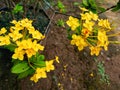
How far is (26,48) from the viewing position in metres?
1.70

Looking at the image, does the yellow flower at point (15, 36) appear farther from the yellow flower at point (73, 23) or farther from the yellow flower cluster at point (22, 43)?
the yellow flower at point (73, 23)

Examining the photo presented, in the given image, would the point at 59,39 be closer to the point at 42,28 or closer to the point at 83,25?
the point at 42,28

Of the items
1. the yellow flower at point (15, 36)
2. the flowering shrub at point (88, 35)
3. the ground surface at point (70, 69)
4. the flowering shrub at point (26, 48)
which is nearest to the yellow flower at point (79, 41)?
the flowering shrub at point (88, 35)

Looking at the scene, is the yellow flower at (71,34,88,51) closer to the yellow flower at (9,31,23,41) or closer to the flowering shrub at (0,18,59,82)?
the flowering shrub at (0,18,59,82)

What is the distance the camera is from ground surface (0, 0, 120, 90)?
9.40 ft

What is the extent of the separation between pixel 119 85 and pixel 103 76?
196mm

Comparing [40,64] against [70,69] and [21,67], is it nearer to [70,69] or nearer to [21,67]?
[21,67]

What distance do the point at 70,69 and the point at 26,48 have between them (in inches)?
56.5

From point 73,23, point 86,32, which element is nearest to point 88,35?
point 86,32

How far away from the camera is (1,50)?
9.27 ft

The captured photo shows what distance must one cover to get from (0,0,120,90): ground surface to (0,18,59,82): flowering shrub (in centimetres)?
80

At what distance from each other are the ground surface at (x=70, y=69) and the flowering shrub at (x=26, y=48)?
31.3 inches

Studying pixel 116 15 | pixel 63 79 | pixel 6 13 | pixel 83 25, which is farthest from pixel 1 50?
pixel 116 15

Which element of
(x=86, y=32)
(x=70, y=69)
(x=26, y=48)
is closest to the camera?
(x=26, y=48)
